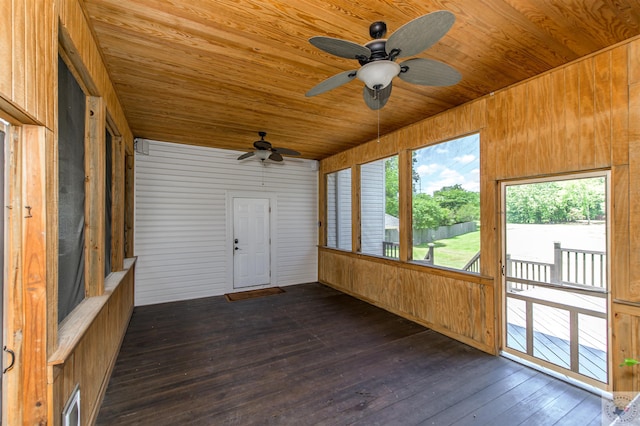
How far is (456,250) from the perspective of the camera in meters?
3.67

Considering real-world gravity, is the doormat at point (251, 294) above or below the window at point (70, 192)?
below

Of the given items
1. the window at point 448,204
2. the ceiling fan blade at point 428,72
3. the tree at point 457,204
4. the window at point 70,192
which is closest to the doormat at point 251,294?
the window at point 448,204

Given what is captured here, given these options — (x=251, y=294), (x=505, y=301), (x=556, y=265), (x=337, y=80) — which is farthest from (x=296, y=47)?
(x=251, y=294)

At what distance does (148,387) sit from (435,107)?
4.42 m

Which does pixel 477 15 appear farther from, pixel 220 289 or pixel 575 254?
pixel 220 289

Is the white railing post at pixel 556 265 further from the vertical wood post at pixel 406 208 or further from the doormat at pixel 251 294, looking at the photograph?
the doormat at pixel 251 294

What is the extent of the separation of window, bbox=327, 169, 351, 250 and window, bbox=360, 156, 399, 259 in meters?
0.48

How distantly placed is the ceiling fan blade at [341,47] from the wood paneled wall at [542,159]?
7.04 ft

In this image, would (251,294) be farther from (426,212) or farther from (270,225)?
(426,212)

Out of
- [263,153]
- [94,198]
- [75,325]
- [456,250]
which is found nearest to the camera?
[75,325]

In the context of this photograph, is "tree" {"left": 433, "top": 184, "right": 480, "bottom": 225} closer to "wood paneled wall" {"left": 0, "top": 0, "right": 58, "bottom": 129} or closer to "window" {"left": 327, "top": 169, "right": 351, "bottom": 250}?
"window" {"left": 327, "top": 169, "right": 351, "bottom": 250}

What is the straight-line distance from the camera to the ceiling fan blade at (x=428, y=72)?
1.82 m

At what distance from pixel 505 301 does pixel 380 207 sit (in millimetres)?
2481

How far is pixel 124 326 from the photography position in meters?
3.63
